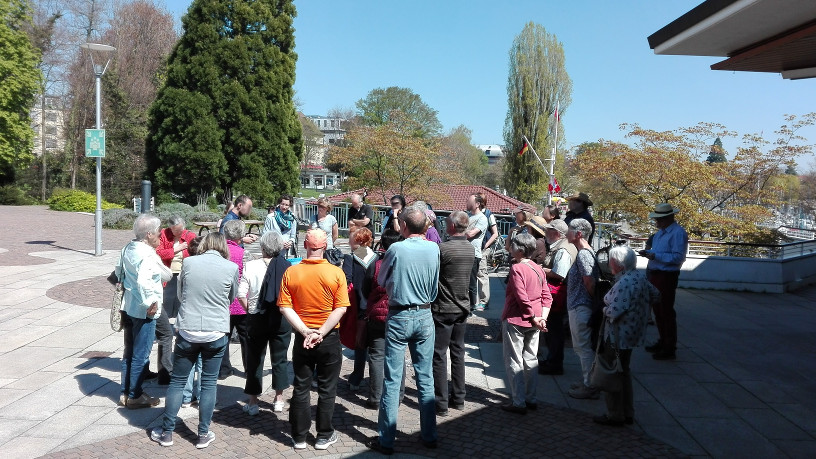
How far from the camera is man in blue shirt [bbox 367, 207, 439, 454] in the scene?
455cm

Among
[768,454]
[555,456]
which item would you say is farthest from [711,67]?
[555,456]

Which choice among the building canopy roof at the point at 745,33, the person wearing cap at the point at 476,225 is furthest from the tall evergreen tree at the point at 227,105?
the building canopy roof at the point at 745,33

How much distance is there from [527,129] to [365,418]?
4373cm

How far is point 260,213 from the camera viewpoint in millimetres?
24672

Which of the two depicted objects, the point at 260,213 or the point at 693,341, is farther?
the point at 260,213

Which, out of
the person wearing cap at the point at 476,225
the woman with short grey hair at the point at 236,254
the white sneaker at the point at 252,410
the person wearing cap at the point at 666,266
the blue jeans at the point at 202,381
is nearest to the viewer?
the blue jeans at the point at 202,381

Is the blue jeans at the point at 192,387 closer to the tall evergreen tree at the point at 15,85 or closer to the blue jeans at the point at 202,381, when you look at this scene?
the blue jeans at the point at 202,381

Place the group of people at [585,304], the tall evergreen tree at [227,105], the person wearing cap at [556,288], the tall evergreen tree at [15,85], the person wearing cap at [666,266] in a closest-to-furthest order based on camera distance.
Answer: the group of people at [585,304] < the person wearing cap at [556,288] < the person wearing cap at [666,266] < the tall evergreen tree at [227,105] < the tall evergreen tree at [15,85]

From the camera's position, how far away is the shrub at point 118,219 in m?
22.3

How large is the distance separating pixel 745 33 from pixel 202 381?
5840mm

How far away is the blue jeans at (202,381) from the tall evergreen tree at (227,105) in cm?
2375

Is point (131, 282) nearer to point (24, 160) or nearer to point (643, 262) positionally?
point (643, 262)

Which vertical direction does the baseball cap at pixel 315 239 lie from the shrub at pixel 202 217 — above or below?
above

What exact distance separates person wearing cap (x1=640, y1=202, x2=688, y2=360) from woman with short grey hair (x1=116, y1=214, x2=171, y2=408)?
→ 16.9ft
